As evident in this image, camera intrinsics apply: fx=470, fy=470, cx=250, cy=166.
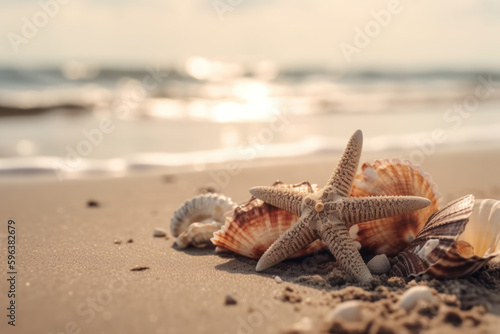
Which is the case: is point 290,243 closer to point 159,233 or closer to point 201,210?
point 201,210

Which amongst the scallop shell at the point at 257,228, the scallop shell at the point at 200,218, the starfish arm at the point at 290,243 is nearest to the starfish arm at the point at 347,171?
the scallop shell at the point at 257,228

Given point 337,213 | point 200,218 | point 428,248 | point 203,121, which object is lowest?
point 200,218

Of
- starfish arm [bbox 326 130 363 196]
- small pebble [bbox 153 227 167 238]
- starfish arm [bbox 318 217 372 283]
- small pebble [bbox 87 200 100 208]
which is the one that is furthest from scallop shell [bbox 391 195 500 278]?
small pebble [bbox 87 200 100 208]

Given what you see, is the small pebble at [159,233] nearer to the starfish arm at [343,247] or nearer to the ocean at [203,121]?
the starfish arm at [343,247]

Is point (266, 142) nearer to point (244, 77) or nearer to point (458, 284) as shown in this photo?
point (458, 284)

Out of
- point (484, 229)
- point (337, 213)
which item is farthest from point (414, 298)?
point (484, 229)

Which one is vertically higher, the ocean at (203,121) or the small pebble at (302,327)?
the ocean at (203,121)

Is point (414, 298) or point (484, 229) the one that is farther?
point (484, 229)
